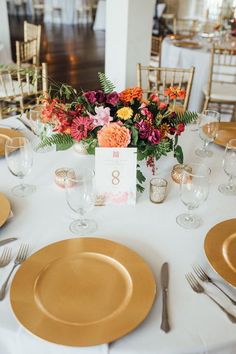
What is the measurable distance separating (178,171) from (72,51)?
6.04 m

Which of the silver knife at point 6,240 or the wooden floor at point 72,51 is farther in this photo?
the wooden floor at point 72,51

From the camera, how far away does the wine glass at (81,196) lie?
1044mm

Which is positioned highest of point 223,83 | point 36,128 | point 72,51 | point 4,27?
point 4,27

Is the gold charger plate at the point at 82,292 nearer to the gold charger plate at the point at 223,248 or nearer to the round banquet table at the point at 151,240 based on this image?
the round banquet table at the point at 151,240

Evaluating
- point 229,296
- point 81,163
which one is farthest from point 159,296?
point 81,163

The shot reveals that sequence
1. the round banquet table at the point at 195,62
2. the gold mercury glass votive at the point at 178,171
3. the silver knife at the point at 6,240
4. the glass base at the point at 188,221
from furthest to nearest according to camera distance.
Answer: the round banquet table at the point at 195,62 < the gold mercury glass votive at the point at 178,171 < the glass base at the point at 188,221 < the silver knife at the point at 6,240

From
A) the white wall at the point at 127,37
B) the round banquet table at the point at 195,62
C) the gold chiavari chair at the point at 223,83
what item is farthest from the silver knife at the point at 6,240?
the round banquet table at the point at 195,62

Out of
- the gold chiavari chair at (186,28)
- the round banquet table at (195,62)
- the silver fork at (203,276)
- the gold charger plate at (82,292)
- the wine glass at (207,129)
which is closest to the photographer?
the gold charger plate at (82,292)

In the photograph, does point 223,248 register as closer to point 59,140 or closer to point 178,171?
point 178,171

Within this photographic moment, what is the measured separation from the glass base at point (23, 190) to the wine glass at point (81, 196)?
0.24 m

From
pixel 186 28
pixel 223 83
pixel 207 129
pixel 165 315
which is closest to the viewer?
pixel 165 315

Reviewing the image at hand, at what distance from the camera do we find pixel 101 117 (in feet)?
3.82

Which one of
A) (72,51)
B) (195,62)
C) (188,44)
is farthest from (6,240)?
(72,51)

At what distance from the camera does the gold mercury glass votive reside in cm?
133
